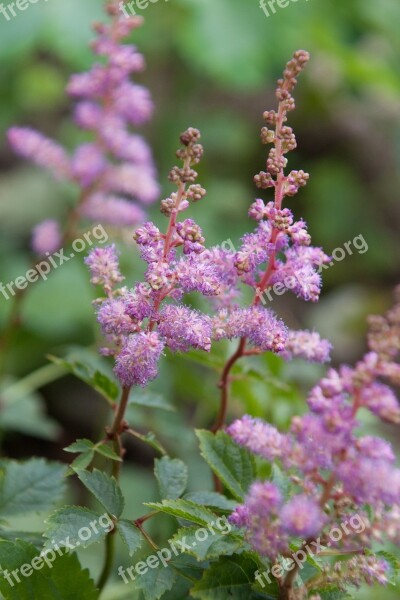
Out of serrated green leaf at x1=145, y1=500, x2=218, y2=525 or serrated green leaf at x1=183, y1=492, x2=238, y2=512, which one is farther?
serrated green leaf at x1=183, y1=492, x2=238, y2=512

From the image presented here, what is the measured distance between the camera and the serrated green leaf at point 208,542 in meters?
1.14

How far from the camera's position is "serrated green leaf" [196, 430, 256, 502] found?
52.9 inches

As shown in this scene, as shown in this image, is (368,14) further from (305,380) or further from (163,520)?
(163,520)

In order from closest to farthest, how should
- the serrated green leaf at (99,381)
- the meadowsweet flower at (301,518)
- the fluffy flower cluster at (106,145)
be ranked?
the meadowsweet flower at (301,518) → the serrated green leaf at (99,381) → the fluffy flower cluster at (106,145)

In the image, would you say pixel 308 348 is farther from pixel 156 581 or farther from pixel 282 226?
pixel 156 581

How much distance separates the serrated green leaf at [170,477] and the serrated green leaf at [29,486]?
0.28 metres

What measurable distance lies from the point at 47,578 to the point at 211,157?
4.60 metres

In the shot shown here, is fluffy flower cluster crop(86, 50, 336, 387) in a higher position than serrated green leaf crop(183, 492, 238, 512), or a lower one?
higher

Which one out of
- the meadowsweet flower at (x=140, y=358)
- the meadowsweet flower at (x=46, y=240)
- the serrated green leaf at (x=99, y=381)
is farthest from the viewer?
the meadowsweet flower at (x=46, y=240)

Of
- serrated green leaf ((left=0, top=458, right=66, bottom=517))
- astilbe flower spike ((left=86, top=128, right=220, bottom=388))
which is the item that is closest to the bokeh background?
serrated green leaf ((left=0, top=458, right=66, bottom=517))

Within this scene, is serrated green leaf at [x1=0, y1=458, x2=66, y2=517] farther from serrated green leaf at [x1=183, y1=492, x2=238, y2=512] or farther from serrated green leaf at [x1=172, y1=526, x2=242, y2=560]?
serrated green leaf at [x1=172, y1=526, x2=242, y2=560]

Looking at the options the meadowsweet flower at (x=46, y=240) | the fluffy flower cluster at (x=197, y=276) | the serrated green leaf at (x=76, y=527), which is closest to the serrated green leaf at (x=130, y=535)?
the serrated green leaf at (x=76, y=527)

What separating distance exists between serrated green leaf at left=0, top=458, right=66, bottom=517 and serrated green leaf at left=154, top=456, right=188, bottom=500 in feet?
0.93

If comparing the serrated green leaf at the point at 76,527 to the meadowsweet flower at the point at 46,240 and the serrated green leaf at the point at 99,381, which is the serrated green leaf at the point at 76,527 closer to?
the serrated green leaf at the point at 99,381
